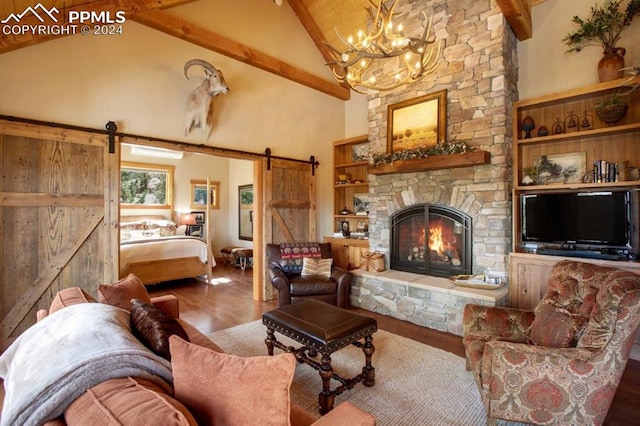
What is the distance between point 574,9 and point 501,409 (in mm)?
4553

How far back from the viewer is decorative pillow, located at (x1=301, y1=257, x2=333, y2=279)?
14.6 feet

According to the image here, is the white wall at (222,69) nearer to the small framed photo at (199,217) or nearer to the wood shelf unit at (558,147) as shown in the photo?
the wood shelf unit at (558,147)

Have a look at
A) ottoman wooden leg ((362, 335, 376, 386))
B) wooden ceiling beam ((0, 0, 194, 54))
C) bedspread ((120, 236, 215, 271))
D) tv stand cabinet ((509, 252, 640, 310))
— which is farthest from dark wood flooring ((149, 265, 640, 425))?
wooden ceiling beam ((0, 0, 194, 54))

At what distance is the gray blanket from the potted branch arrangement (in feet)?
15.7

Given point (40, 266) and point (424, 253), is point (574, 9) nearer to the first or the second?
point (424, 253)

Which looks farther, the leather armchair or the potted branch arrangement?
the leather armchair

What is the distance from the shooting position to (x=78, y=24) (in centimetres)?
315

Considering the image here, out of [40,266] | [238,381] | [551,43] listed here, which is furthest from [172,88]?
[551,43]

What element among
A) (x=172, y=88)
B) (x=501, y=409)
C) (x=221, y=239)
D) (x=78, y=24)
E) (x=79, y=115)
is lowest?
(x=501, y=409)

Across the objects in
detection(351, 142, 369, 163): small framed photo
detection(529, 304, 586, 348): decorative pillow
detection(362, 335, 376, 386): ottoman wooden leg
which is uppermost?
detection(351, 142, 369, 163): small framed photo

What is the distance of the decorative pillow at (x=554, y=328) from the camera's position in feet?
6.31

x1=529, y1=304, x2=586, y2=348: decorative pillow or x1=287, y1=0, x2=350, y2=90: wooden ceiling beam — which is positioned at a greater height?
x1=287, y1=0, x2=350, y2=90: wooden ceiling beam

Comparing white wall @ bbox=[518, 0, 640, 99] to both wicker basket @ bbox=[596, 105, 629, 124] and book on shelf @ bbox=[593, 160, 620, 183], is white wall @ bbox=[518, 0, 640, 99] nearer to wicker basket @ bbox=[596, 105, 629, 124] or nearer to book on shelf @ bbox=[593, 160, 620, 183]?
wicker basket @ bbox=[596, 105, 629, 124]

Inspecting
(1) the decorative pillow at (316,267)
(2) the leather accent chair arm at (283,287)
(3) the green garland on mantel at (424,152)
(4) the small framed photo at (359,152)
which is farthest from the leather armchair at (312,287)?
(4) the small framed photo at (359,152)
